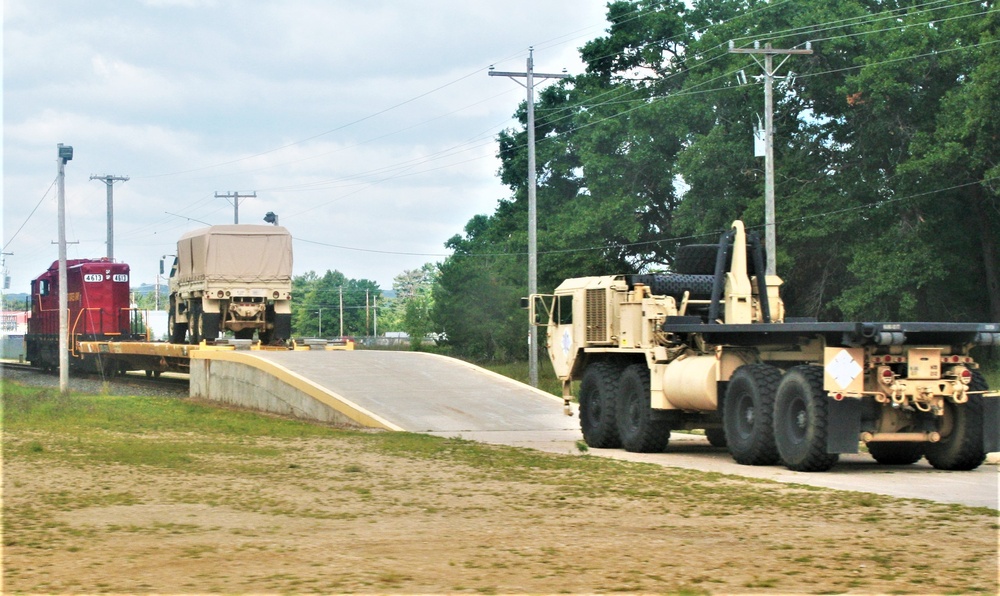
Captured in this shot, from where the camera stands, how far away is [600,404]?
20797mm

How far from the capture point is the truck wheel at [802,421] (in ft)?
51.1

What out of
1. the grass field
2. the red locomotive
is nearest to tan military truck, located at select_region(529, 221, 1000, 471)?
the grass field

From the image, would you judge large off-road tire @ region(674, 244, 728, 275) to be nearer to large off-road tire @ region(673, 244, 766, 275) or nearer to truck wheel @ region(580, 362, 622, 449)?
large off-road tire @ region(673, 244, 766, 275)

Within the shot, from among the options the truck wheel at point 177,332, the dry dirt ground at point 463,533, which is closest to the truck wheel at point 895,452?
the dry dirt ground at point 463,533

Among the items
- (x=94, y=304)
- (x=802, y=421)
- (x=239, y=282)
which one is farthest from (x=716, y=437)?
(x=94, y=304)

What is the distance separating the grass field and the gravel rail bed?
2105cm

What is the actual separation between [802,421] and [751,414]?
119 cm

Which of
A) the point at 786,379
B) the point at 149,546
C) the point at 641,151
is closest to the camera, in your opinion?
the point at 149,546

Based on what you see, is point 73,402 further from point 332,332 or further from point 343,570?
point 332,332

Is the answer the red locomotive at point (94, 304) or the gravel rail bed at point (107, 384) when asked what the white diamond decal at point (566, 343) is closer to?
the gravel rail bed at point (107, 384)

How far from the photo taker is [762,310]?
19.9 meters

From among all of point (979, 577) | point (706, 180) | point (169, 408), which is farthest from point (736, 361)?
point (706, 180)

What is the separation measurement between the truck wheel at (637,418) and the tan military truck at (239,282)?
20.0 meters

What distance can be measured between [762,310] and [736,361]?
2.15m
